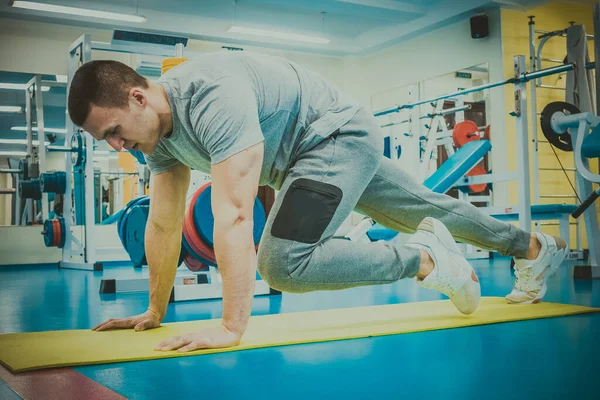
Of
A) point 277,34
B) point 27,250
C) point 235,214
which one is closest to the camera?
point 235,214

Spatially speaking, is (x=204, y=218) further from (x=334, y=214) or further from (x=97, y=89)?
(x=97, y=89)

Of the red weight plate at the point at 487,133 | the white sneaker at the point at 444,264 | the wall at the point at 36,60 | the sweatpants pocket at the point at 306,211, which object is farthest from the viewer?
the red weight plate at the point at 487,133

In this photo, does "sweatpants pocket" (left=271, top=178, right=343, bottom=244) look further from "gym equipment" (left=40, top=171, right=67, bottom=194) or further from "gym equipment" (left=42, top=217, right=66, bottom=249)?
"gym equipment" (left=42, top=217, right=66, bottom=249)

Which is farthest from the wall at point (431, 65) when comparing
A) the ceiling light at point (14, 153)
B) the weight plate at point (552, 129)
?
the ceiling light at point (14, 153)

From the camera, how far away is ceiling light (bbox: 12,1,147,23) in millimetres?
6797

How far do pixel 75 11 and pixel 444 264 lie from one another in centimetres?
644

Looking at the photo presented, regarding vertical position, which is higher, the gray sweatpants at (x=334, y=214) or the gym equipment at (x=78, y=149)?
the gym equipment at (x=78, y=149)

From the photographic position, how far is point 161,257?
1848mm

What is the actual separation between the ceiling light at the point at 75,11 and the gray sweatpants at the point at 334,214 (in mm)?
6088

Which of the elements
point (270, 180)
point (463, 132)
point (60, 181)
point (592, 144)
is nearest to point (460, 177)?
point (592, 144)

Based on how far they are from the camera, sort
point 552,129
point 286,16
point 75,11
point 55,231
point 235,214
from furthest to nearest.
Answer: point 286,16 → point 75,11 → point 55,231 → point 552,129 → point 235,214

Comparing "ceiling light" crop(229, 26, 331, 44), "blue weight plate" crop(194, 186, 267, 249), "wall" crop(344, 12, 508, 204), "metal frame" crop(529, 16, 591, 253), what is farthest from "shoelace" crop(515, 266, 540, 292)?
"ceiling light" crop(229, 26, 331, 44)

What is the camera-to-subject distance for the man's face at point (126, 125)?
4.76ft

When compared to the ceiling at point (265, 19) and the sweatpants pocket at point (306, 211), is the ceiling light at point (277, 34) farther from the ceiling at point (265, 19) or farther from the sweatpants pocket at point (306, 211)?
the sweatpants pocket at point (306, 211)
